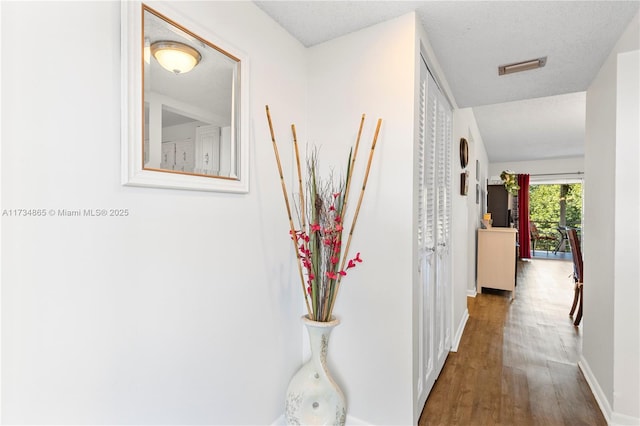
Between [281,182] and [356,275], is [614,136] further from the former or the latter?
[281,182]

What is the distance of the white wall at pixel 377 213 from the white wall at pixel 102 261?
504 millimetres

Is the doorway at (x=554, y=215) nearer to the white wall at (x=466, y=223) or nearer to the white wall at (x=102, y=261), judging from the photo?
the white wall at (x=466, y=223)

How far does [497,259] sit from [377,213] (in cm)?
372

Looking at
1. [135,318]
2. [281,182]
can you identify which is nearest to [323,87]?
[281,182]

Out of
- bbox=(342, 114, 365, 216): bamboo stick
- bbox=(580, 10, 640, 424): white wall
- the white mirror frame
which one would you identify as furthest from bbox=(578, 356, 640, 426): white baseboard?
the white mirror frame

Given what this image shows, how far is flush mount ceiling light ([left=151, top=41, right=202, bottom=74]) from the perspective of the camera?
119cm

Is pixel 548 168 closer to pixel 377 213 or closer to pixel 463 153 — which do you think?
pixel 463 153

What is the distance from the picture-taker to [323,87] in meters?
1.96

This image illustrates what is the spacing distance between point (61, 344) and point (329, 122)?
154cm

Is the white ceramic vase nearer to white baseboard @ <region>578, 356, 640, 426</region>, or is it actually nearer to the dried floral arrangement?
the dried floral arrangement

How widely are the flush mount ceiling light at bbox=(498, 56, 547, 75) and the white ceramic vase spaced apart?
6.77ft

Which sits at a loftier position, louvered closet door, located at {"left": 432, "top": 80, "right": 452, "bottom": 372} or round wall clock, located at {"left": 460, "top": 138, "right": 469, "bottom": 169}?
round wall clock, located at {"left": 460, "top": 138, "right": 469, "bottom": 169}

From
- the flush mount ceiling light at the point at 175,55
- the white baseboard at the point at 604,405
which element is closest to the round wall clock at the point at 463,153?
the white baseboard at the point at 604,405

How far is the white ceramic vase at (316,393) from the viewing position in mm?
1645
